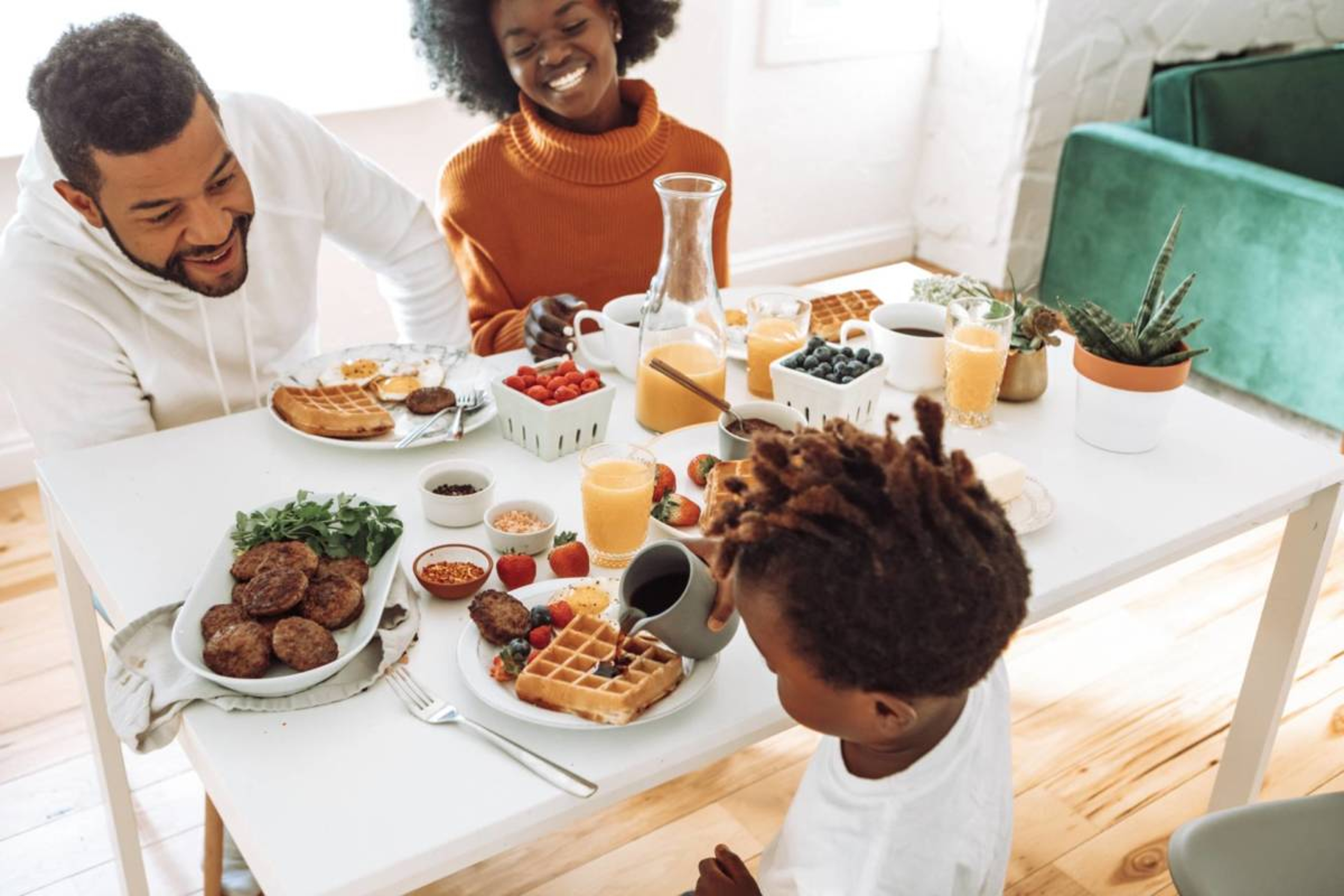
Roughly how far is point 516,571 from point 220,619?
A: 0.30 meters

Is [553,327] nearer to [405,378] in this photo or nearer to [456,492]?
[405,378]

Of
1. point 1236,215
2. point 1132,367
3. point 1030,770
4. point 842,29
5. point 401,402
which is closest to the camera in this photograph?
point 1132,367

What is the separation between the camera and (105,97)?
144 cm

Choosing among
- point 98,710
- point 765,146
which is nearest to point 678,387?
point 98,710

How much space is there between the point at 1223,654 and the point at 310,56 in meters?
2.52

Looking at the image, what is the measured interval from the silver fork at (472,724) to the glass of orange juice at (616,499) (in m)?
0.28

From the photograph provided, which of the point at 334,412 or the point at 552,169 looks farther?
the point at 552,169

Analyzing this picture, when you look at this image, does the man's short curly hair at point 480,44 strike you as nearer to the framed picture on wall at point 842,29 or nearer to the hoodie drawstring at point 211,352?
the hoodie drawstring at point 211,352

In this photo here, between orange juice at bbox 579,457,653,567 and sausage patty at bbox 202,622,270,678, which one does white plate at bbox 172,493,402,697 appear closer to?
sausage patty at bbox 202,622,270,678

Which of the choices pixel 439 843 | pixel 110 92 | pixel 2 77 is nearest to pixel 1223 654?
pixel 439 843

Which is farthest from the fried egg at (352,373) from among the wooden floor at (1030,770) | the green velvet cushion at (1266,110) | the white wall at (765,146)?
the green velvet cushion at (1266,110)

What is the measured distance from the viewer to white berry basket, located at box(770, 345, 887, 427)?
1.53 m

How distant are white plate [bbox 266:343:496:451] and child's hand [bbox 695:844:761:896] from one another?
0.66 metres

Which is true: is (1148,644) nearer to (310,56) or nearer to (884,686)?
(884,686)
